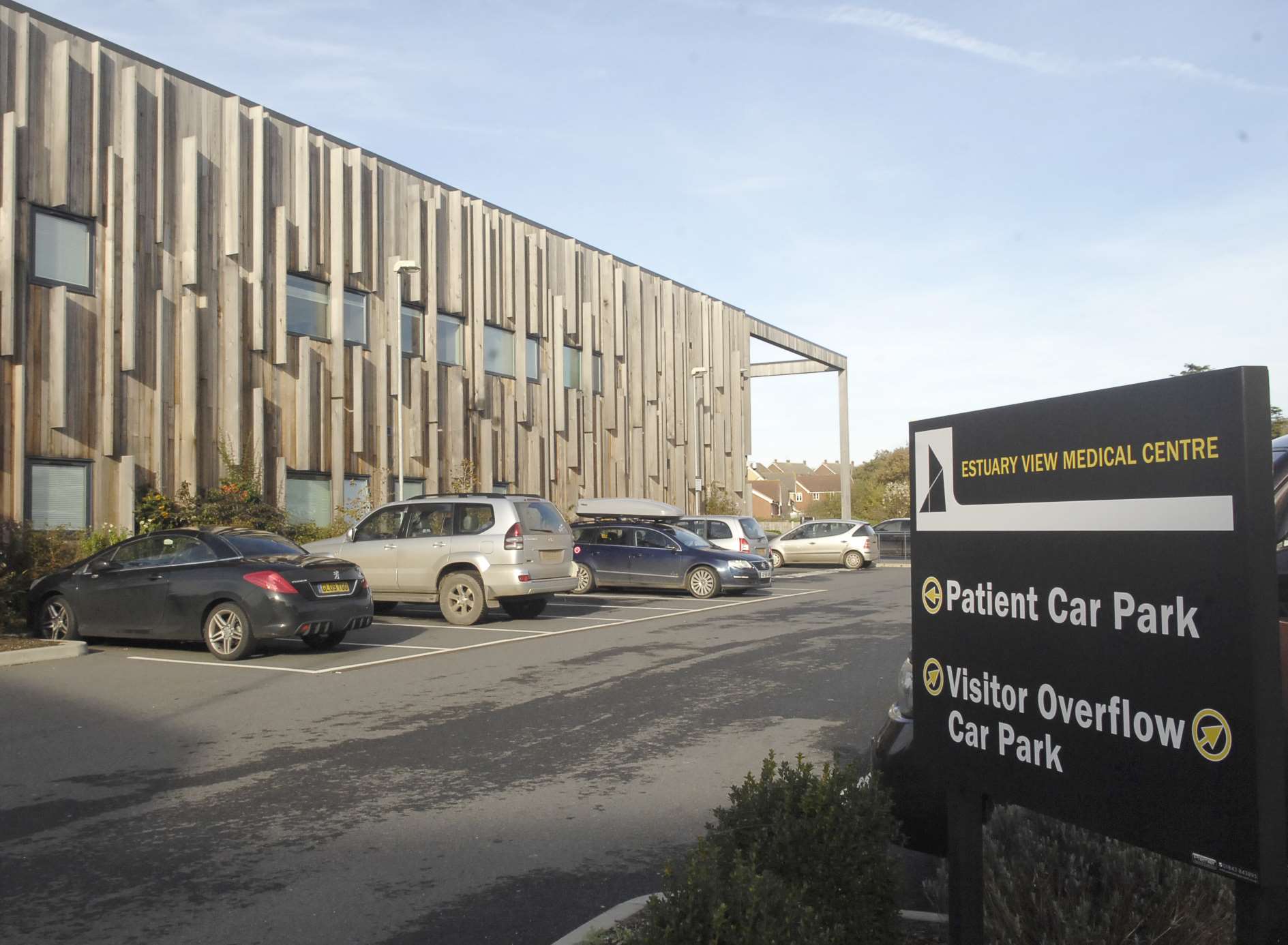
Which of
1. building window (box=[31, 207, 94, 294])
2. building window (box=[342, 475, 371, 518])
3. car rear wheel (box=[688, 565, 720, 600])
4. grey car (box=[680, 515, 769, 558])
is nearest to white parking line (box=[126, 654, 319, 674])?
building window (box=[31, 207, 94, 294])

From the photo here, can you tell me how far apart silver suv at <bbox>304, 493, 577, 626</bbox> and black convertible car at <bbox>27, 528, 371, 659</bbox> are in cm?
294

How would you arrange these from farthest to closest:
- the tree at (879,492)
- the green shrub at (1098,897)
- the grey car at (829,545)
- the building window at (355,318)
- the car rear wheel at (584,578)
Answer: the tree at (879,492), the grey car at (829,545), the building window at (355,318), the car rear wheel at (584,578), the green shrub at (1098,897)

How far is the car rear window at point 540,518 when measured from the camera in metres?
16.4

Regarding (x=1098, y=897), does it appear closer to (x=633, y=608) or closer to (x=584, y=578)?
(x=633, y=608)

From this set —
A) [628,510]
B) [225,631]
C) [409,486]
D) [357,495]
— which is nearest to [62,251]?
[357,495]

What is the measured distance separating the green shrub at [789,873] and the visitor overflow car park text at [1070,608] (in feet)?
2.85

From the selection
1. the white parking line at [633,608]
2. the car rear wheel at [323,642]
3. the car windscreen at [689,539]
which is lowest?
the white parking line at [633,608]

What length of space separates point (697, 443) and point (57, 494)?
2264 cm

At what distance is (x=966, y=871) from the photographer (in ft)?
10.5

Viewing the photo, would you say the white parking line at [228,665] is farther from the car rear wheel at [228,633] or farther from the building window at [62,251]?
the building window at [62,251]

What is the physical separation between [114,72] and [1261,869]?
20701mm

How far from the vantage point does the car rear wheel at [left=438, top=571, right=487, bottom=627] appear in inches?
641

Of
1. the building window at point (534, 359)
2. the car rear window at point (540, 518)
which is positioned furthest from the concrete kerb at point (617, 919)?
the building window at point (534, 359)

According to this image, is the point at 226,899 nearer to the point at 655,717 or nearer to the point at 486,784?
the point at 486,784
